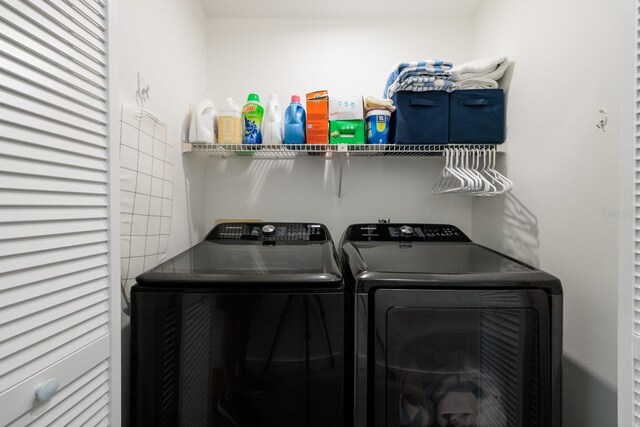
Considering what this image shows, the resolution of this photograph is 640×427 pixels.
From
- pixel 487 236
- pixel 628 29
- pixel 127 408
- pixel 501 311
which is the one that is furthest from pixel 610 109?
pixel 127 408

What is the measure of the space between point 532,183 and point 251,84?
176 centimetres

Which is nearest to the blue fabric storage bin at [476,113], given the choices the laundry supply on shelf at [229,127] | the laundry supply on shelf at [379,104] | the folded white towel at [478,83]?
the folded white towel at [478,83]

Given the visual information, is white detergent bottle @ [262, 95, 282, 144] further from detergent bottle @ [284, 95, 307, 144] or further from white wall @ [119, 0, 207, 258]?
white wall @ [119, 0, 207, 258]

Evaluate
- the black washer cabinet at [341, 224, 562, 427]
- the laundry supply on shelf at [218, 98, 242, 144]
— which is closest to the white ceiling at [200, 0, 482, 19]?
the laundry supply on shelf at [218, 98, 242, 144]

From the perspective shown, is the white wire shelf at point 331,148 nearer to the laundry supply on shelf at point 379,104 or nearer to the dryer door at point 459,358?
the laundry supply on shelf at point 379,104

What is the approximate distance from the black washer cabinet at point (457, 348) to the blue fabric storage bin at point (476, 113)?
86cm

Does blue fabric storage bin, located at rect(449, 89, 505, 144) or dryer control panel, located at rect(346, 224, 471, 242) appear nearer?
blue fabric storage bin, located at rect(449, 89, 505, 144)

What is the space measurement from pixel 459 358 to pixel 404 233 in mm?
775

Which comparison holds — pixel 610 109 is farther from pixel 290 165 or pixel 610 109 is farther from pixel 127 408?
pixel 127 408

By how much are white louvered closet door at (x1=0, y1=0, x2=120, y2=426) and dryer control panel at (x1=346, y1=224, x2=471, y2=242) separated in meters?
1.24

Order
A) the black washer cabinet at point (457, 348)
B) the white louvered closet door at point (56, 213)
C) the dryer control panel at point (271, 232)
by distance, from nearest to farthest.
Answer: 1. the white louvered closet door at point (56, 213)
2. the black washer cabinet at point (457, 348)
3. the dryer control panel at point (271, 232)

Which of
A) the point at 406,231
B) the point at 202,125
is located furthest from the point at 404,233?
the point at 202,125

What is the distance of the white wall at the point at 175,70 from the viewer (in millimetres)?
1134

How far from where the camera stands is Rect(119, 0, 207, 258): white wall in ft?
3.72
